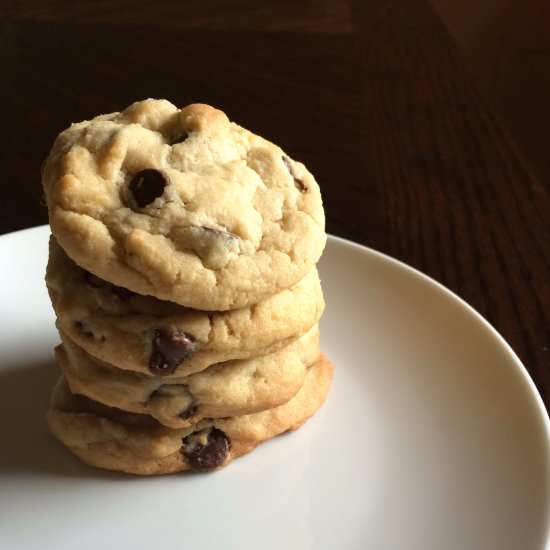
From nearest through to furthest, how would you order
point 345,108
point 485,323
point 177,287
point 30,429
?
1. point 177,287
2. point 30,429
3. point 485,323
4. point 345,108

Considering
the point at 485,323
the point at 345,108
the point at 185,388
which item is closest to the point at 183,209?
the point at 185,388

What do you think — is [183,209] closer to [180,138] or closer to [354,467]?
[180,138]

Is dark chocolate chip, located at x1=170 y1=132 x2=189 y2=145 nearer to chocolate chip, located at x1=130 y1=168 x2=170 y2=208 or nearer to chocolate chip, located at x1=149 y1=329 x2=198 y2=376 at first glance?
chocolate chip, located at x1=130 y1=168 x2=170 y2=208

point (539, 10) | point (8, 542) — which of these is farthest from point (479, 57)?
point (8, 542)

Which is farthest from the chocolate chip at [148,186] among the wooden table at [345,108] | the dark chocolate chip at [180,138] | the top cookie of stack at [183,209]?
the wooden table at [345,108]

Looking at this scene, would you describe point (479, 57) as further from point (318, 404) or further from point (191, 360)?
point (191, 360)
